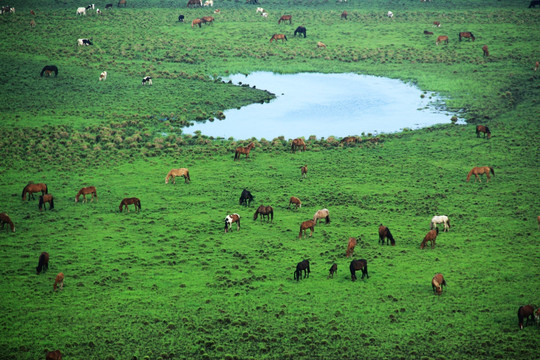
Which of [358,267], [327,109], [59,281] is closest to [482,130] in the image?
[327,109]

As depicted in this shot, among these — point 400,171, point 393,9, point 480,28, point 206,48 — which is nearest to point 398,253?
point 400,171

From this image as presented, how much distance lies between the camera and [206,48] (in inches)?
3524

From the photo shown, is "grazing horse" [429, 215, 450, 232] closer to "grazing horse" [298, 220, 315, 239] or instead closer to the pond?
"grazing horse" [298, 220, 315, 239]

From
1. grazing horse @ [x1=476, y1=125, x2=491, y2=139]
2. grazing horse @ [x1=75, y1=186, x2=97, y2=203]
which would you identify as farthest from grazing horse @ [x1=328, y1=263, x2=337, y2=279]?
grazing horse @ [x1=476, y1=125, x2=491, y2=139]

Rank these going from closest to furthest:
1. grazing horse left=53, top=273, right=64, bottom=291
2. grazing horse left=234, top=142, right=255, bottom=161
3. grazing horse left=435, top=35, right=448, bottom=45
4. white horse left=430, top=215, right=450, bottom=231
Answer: grazing horse left=53, top=273, right=64, bottom=291 < white horse left=430, top=215, right=450, bottom=231 < grazing horse left=234, top=142, right=255, bottom=161 < grazing horse left=435, top=35, right=448, bottom=45

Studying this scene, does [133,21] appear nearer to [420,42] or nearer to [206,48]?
[206,48]

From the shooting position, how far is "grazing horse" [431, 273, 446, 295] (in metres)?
29.4

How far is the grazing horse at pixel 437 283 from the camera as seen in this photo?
29391mm

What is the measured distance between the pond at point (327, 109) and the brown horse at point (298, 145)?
526 cm

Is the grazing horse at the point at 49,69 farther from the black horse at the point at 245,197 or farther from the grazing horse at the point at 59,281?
the grazing horse at the point at 59,281

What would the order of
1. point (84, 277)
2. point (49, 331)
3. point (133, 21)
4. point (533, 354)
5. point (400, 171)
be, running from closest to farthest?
point (533, 354), point (49, 331), point (84, 277), point (400, 171), point (133, 21)

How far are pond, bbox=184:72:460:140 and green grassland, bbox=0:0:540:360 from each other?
203 centimetres

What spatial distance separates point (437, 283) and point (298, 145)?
28405 mm

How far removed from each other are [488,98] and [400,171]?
24281 millimetres
